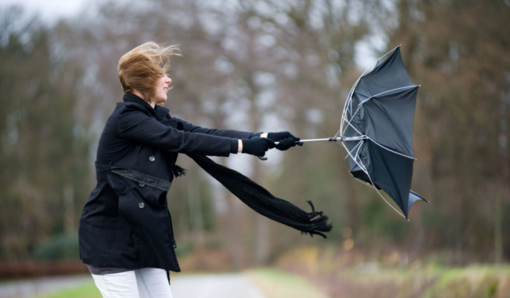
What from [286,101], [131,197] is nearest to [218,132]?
[131,197]

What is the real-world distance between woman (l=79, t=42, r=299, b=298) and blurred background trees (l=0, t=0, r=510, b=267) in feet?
19.3

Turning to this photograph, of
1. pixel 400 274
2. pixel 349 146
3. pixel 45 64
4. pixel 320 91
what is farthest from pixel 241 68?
pixel 349 146

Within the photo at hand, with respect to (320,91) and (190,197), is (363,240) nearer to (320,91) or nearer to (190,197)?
(320,91)

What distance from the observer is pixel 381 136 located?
13.5 feet

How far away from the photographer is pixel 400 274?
8.83 meters

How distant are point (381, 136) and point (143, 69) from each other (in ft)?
6.08

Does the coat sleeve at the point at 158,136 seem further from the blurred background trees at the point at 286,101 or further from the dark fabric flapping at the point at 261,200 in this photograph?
the blurred background trees at the point at 286,101

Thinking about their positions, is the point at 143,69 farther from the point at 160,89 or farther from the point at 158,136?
the point at 158,136

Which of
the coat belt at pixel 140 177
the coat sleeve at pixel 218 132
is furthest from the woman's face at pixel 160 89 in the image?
the coat belt at pixel 140 177

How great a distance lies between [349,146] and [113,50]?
1692 cm

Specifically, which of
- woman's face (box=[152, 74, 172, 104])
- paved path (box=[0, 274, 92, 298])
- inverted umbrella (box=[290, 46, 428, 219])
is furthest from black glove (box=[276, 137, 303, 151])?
paved path (box=[0, 274, 92, 298])

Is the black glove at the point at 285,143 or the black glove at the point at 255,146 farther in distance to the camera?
the black glove at the point at 285,143

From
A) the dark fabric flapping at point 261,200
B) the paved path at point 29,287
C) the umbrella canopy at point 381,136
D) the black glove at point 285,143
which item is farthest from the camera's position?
the paved path at point 29,287

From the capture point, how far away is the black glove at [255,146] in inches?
134
